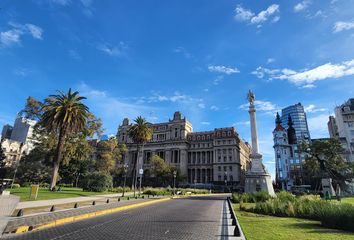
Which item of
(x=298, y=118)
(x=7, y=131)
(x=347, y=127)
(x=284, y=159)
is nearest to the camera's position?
(x=347, y=127)

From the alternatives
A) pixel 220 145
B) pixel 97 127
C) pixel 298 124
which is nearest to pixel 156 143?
pixel 220 145

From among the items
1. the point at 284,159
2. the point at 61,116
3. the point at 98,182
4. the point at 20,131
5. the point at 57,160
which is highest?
the point at 20,131

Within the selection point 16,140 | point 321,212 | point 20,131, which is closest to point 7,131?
point 16,140

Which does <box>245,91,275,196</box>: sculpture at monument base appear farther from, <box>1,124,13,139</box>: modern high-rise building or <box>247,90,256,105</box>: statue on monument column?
<box>1,124,13,139</box>: modern high-rise building

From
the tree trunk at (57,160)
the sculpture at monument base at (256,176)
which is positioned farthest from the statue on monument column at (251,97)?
the tree trunk at (57,160)

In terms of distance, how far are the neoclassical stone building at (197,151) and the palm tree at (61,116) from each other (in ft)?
176

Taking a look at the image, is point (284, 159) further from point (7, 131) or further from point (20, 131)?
point (7, 131)

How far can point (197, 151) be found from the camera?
98.2 m

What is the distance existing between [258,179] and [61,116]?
33.3 m

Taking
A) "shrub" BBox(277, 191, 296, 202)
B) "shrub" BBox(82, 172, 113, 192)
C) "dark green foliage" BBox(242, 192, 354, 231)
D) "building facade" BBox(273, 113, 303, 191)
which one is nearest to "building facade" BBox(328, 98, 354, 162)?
"building facade" BBox(273, 113, 303, 191)

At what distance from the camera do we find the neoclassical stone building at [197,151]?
89.6 meters

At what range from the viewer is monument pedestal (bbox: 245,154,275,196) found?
3654 cm

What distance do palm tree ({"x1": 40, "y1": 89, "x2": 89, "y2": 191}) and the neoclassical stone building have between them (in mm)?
53771

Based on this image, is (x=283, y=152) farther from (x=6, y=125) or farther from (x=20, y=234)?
(x=6, y=125)
